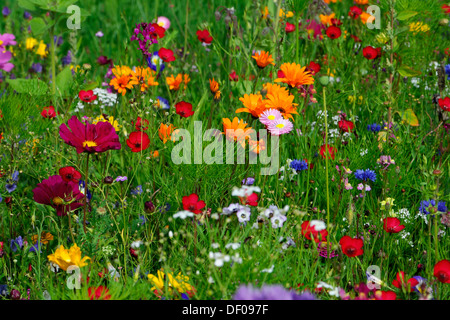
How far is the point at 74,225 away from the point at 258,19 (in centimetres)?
147

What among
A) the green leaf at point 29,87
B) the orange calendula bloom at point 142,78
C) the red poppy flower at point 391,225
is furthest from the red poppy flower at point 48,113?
the red poppy flower at point 391,225

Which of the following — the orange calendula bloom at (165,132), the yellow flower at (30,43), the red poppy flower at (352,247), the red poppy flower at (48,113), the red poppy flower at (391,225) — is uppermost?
the yellow flower at (30,43)

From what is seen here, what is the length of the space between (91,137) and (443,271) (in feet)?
3.47

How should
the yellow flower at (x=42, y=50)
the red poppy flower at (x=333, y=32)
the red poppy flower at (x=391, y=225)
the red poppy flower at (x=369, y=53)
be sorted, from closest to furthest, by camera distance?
the red poppy flower at (x=391, y=225), the red poppy flower at (x=369, y=53), the red poppy flower at (x=333, y=32), the yellow flower at (x=42, y=50)

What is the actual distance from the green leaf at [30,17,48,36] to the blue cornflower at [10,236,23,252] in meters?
0.86

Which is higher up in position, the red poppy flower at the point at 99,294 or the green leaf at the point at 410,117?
the green leaf at the point at 410,117

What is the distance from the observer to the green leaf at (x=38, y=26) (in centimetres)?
208

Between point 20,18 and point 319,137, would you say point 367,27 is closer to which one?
point 319,137

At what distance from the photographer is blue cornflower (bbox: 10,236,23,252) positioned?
5.51ft

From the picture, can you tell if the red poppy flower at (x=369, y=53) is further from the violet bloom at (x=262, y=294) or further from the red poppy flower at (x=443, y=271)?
the violet bloom at (x=262, y=294)

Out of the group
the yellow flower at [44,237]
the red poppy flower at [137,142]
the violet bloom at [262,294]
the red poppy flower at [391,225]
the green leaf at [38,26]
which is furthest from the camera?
the green leaf at [38,26]

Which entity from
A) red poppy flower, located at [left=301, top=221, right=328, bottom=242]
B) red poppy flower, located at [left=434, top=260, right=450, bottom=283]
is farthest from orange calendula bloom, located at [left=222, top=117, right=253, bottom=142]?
red poppy flower, located at [left=434, top=260, right=450, bottom=283]

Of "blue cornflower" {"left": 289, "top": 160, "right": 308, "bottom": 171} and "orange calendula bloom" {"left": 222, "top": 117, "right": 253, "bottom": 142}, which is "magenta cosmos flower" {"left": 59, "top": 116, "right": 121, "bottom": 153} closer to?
"orange calendula bloom" {"left": 222, "top": 117, "right": 253, "bottom": 142}

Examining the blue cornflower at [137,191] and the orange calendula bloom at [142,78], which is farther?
the orange calendula bloom at [142,78]
